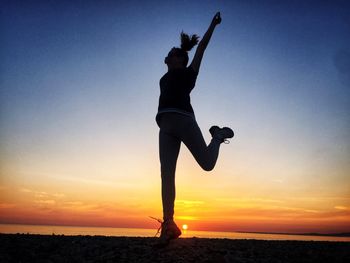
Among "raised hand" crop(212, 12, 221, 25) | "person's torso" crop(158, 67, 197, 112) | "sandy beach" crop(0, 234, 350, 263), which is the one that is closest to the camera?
"sandy beach" crop(0, 234, 350, 263)

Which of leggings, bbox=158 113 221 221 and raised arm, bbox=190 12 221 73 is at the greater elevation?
raised arm, bbox=190 12 221 73

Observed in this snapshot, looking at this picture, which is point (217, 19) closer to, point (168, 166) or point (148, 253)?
point (168, 166)

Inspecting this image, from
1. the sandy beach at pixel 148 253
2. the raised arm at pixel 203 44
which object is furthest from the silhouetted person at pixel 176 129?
the sandy beach at pixel 148 253

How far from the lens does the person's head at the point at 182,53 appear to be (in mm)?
6105

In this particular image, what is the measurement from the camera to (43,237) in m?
7.64

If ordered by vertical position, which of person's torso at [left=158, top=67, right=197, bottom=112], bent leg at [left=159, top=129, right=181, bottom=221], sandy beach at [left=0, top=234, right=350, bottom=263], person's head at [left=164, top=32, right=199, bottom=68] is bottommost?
sandy beach at [left=0, top=234, right=350, bottom=263]

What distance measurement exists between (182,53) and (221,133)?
1568 mm

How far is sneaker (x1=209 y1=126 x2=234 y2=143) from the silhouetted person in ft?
0.35

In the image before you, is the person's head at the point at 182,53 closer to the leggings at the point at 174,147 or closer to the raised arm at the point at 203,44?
the raised arm at the point at 203,44

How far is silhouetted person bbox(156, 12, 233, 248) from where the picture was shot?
5539mm

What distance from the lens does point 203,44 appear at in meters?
6.03

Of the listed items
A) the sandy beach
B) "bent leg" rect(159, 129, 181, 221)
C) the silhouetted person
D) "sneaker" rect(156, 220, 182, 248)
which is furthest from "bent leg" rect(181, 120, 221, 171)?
the sandy beach

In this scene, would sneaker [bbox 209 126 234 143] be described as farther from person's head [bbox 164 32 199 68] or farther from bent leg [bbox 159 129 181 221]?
person's head [bbox 164 32 199 68]

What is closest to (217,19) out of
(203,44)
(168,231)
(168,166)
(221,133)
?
(203,44)
